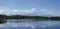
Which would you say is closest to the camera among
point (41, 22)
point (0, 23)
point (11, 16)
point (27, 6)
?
point (11, 16)

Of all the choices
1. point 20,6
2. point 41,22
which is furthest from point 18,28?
point 41,22

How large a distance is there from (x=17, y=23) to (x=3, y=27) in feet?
2.36

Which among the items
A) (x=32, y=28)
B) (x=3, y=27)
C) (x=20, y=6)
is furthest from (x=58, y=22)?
(x=3, y=27)

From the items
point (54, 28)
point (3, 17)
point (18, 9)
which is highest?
point (18, 9)

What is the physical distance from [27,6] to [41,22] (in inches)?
49.0

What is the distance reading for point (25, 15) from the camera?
416 centimetres

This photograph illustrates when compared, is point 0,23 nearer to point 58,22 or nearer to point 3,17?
point 3,17

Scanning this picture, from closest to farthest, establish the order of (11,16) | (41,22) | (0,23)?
1. (11,16)
2. (0,23)
3. (41,22)

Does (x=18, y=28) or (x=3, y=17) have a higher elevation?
(x=3, y=17)

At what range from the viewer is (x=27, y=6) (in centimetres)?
425

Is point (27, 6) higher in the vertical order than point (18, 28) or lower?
higher

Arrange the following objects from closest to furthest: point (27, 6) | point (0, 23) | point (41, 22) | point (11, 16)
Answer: point (11, 16) → point (27, 6) → point (0, 23) → point (41, 22)

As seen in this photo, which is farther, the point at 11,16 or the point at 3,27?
the point at 3,27

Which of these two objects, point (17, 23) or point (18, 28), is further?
point (17, 23)
